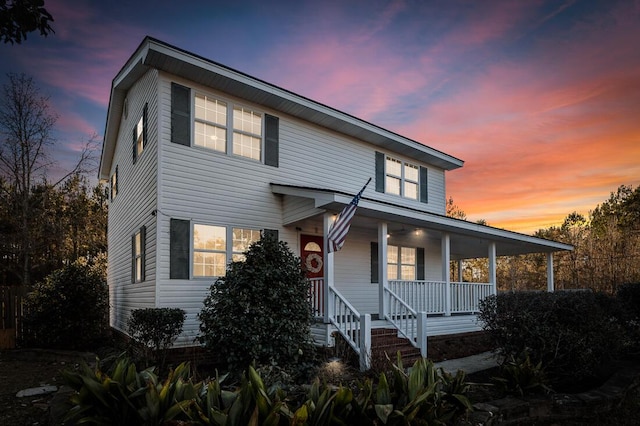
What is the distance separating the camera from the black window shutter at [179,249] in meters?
8.90

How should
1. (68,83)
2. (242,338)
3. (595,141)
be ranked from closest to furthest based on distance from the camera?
(242,338), (68,83), (595,141)

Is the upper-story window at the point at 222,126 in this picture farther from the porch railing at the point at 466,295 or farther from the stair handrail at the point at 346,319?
the porch railing at the point at 466,295

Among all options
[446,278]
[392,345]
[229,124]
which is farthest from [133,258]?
[446,278]

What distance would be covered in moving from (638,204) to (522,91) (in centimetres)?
2497

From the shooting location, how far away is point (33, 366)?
899 centimetres

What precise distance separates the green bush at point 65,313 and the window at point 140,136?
3496 mm

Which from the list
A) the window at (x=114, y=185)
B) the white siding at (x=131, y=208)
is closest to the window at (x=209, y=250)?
the white siding at (x=131, y=208)

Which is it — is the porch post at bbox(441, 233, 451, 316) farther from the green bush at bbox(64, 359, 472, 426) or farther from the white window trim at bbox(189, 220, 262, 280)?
the green bush at bbox(64, 359, 472, 426)

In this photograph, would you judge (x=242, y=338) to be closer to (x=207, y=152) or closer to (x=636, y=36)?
(x=207, y=152)

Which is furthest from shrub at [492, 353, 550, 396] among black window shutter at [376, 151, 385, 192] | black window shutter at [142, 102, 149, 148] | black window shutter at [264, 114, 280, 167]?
black window shutter at [142, 102, 149, 148]

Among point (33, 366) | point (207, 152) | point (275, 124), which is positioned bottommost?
point (33, 366)

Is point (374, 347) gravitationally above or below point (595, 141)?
below

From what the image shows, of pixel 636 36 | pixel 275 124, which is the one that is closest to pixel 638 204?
pixel 636 36

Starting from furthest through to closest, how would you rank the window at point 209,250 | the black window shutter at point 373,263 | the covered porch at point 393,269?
the black window shutter at point 373,263
the window at point 209,250
the covered porch at point 393,269
